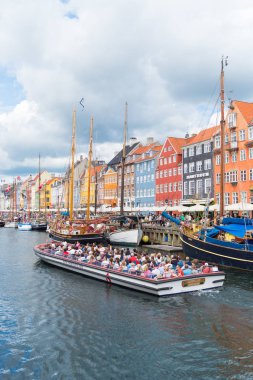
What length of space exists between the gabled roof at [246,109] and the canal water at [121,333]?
1354 inches

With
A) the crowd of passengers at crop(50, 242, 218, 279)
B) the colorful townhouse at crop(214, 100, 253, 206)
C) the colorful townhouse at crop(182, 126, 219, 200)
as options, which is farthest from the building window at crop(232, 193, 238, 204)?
the crowd of passengers at crop(50, 242, 218, 279)

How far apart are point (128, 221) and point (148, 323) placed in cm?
4230

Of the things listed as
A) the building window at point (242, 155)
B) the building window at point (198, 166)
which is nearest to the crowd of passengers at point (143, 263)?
→ the building window at point (242, 155)

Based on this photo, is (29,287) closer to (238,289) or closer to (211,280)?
(211,280)

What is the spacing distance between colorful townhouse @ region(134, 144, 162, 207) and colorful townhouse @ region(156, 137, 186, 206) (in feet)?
6.53

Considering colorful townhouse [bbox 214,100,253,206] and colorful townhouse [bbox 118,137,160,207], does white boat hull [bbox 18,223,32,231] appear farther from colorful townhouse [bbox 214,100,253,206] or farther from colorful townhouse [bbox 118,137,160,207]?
colorful townhouse [bbox 214,100,253,206]

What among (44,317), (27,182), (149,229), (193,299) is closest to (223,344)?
(193,299)

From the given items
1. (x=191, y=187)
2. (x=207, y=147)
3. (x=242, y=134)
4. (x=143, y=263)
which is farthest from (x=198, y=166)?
(x=143, y=263)

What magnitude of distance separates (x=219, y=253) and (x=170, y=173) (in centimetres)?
4296

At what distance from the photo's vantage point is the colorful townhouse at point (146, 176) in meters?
77.9

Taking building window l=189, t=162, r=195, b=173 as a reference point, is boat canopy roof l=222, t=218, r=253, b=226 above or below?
below

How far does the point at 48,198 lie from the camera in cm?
15000

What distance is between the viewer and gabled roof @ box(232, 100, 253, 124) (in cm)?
5416

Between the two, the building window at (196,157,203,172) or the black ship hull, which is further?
the building window at (196,157,203,172)
